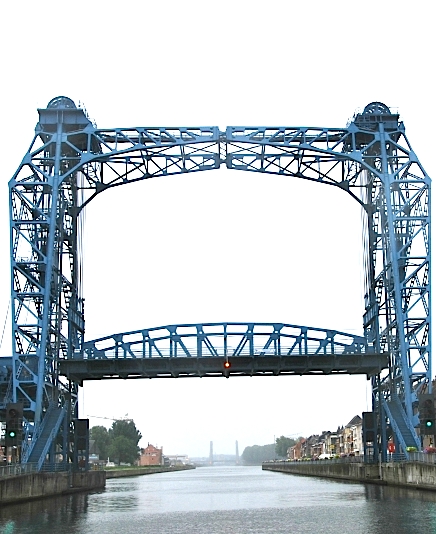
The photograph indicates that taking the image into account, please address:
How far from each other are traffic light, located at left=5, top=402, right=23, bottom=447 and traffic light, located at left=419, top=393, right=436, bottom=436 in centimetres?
1921

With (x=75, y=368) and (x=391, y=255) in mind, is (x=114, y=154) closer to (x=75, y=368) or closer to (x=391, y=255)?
(x=75, y=368)

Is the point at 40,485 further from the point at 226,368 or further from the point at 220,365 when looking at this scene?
the point at 220,365

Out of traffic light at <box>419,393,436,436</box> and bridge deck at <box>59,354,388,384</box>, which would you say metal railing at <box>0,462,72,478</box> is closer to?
bridge deck at <box>59,354,388,384</box>

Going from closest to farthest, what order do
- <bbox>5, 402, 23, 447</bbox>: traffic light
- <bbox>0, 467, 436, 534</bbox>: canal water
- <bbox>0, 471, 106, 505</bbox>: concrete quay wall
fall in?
<bbox>0, 467, 436, 534</bbox>: canal water, <bbox>0, 471, 106, 505</bbox>: concrete quay wall, <bbox>5, 402, 23, 447</bbox>: traffic light

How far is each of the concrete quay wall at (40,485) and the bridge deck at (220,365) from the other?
259 inches

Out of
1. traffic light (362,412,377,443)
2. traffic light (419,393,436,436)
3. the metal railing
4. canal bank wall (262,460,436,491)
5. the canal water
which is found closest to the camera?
the canal water

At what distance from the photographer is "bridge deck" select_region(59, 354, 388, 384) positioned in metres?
53.6

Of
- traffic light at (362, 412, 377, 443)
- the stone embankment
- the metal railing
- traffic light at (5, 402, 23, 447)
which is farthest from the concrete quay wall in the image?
traffic light at (362, 412, 377, 443)

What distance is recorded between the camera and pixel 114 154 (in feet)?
171

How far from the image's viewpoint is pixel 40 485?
4516cm

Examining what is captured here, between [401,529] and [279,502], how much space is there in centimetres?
1733

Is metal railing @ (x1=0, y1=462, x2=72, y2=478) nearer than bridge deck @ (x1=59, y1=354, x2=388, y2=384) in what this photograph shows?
Yes

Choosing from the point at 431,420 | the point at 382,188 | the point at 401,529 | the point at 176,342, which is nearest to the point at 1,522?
the point at 401,529

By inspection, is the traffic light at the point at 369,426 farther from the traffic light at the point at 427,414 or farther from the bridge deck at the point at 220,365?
the traffic light at the point at 427,414
